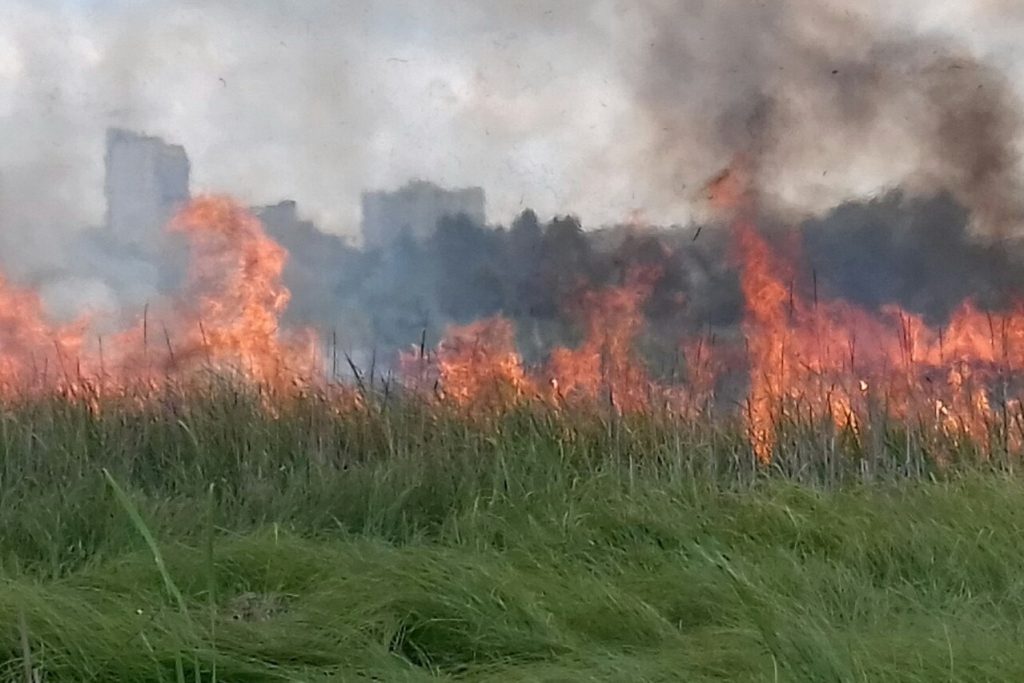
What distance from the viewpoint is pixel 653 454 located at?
3859 millimetres

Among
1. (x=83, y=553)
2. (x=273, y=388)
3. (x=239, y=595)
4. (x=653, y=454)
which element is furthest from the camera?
(x=273, y=388)

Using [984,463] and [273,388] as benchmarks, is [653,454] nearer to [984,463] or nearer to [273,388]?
[984,463]

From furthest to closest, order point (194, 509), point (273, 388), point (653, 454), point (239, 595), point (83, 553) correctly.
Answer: point (273, 388)
point (653, 454)
point (194, 509)
point (83, 553)
point (239, 595)

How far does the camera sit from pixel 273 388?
4188mm

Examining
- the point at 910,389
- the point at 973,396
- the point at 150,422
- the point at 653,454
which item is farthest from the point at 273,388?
the point at 973,396

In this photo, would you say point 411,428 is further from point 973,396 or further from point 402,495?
point 973,396

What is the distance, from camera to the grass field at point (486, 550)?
200cm

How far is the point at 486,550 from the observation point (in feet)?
9.26

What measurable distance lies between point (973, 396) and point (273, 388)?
3.24 meters

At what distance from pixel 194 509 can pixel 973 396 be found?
3472mm

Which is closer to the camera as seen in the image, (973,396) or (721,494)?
(721,494)

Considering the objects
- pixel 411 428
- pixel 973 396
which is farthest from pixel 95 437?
pixel 973 396

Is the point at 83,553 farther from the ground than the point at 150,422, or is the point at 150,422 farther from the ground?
the point at 150,422

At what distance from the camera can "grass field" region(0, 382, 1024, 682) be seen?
2004 mm
